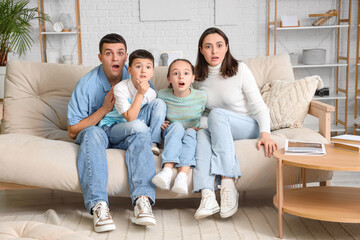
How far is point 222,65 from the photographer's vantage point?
2.58 meters

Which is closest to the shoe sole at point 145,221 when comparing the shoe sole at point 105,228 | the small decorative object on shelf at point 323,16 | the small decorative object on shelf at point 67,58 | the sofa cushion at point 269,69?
the shoe sole at point 105,228

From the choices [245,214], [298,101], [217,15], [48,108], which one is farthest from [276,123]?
[217,15]

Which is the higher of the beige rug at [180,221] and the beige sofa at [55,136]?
the beige sofa at [55,136]

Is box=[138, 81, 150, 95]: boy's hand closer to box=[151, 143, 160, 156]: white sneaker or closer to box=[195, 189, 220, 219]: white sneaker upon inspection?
box=[151, 143, 160, 156]: white sneaker

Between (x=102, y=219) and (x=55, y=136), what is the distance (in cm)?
87

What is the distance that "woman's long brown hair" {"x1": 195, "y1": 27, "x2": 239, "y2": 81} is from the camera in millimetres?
2555

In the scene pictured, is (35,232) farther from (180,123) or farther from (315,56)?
(315,56)

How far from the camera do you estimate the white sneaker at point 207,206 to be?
2.12 m

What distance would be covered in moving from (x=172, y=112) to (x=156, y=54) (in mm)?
2385

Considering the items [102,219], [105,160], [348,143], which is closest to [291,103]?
[348,143]

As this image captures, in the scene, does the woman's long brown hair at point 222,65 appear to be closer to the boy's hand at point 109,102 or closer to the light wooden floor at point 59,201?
the boy's hand at point 109,102

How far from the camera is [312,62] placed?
15.2 ft

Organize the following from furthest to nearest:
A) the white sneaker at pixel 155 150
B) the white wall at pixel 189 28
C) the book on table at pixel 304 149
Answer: the white wall at pixel 189 28 → the white sneaker at pixel 155 150 → the book on table at pixel 304 149

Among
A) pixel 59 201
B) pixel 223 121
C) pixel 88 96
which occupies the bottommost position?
pixel 59 201
